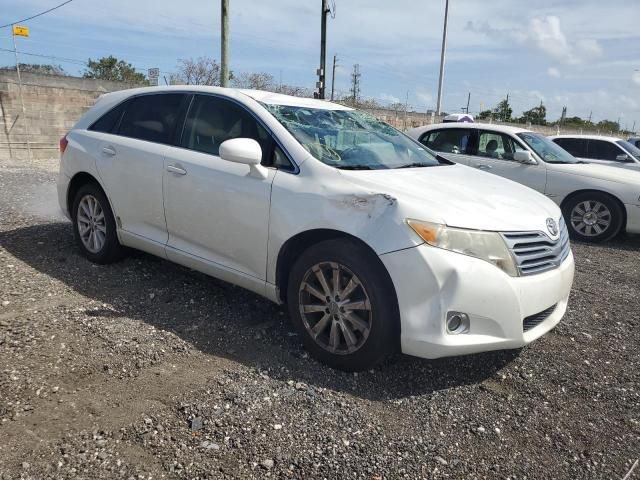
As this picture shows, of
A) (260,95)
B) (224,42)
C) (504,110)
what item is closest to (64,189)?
(260,95)

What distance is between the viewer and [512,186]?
384 cm

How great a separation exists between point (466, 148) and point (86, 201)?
6.03 meters

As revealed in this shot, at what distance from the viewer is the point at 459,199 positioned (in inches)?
124

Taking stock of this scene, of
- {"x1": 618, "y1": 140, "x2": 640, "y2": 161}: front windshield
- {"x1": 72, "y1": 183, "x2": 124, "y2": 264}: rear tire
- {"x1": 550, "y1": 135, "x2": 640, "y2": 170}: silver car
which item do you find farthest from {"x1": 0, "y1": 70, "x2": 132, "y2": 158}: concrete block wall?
{"x1": 618, "y1": 140, "x2": 640, "y2": 161}: front windshield

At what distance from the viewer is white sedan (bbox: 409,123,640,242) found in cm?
768

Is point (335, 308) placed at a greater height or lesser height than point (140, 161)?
lesser

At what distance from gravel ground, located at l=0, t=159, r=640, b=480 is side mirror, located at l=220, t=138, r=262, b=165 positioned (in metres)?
1.22

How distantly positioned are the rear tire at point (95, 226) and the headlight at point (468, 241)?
2973 millimetres

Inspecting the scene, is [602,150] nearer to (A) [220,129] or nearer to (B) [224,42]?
(A) [220,129]

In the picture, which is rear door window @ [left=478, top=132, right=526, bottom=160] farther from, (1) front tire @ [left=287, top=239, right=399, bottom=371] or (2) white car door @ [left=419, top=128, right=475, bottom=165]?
(1) front tire @ [left=287, top=239, right=399, bottom=371]

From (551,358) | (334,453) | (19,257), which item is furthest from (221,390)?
(19,257)

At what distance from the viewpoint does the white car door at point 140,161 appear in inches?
164

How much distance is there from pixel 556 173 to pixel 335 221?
241 inches

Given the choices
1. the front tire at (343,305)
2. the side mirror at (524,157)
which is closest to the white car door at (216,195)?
the front tire at (343,305)
